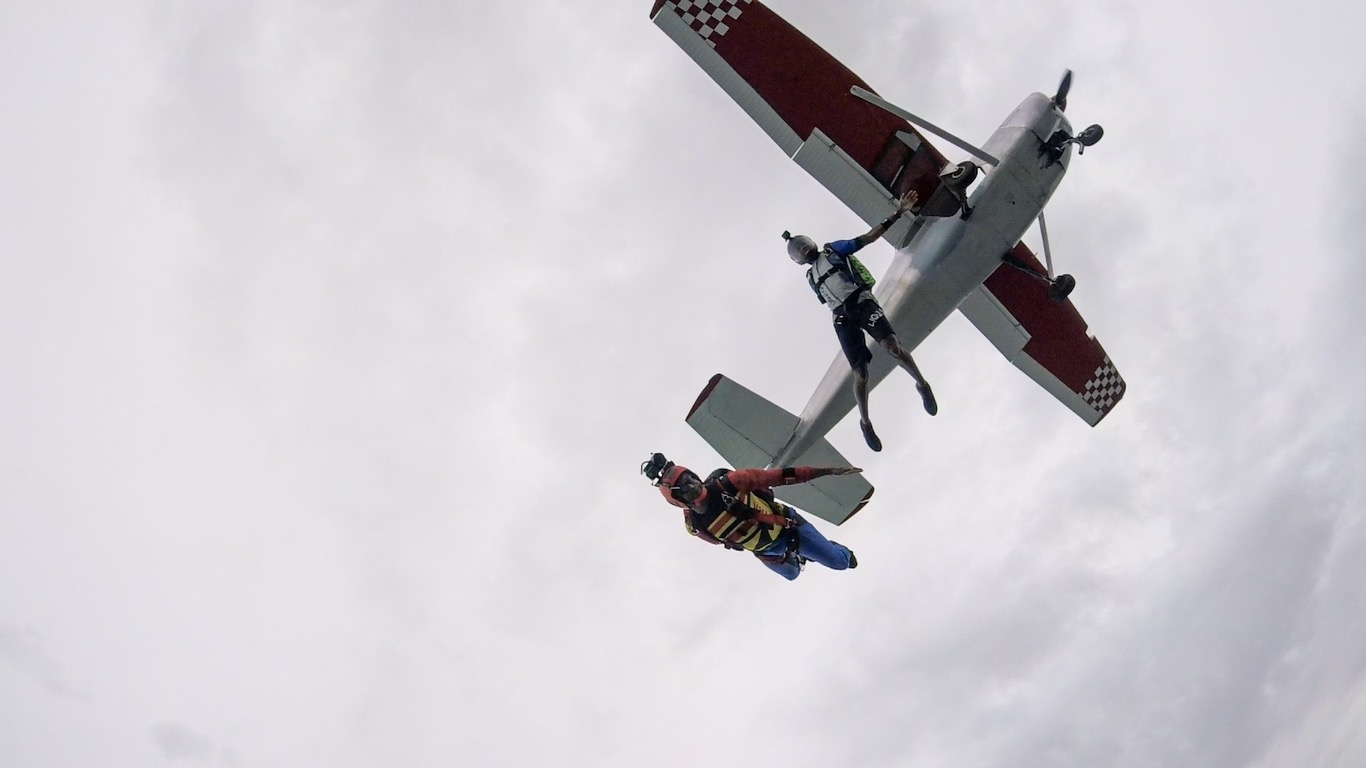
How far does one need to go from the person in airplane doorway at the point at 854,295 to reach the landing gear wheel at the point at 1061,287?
9.13 feet

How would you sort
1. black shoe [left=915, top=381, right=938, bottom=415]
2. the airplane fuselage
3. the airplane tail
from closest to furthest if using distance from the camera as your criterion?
black shoe [left=915, top=381, right=938, bottom=415]
the airplane fuselage
the airplane tail

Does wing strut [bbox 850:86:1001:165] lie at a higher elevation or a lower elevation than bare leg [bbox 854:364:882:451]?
higher

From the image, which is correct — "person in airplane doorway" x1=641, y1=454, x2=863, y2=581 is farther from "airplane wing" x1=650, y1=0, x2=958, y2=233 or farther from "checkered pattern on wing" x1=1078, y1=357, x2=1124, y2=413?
"checkered pattern on wing" x1=1078, y1=357, x2=1124, y2=413

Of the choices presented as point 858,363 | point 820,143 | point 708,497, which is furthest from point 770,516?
point 820,143

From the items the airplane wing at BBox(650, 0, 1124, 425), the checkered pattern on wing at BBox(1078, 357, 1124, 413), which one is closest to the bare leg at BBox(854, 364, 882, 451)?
the airplane wing at BBox(650, 0, 1124, 425)

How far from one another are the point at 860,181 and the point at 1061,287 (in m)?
3.22

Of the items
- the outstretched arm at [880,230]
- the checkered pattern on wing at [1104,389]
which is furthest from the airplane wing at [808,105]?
the checkered pattern on wing at [1104,389]

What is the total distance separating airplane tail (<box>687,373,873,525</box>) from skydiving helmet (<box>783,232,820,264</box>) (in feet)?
7.85

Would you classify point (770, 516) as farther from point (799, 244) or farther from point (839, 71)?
point (839, 71)

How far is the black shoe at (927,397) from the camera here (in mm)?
11094

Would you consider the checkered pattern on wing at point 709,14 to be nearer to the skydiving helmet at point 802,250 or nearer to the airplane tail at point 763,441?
the skydiving helmet at point 802,250

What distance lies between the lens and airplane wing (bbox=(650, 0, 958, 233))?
42.0 feet

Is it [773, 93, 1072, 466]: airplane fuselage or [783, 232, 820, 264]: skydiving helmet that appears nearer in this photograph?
[783, 232, 820, 264]: skydiving helmet

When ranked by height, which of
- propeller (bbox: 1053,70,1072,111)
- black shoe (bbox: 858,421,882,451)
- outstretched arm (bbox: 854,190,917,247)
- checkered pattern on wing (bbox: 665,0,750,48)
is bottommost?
black shoe (bbox: 858,421,882,451)
